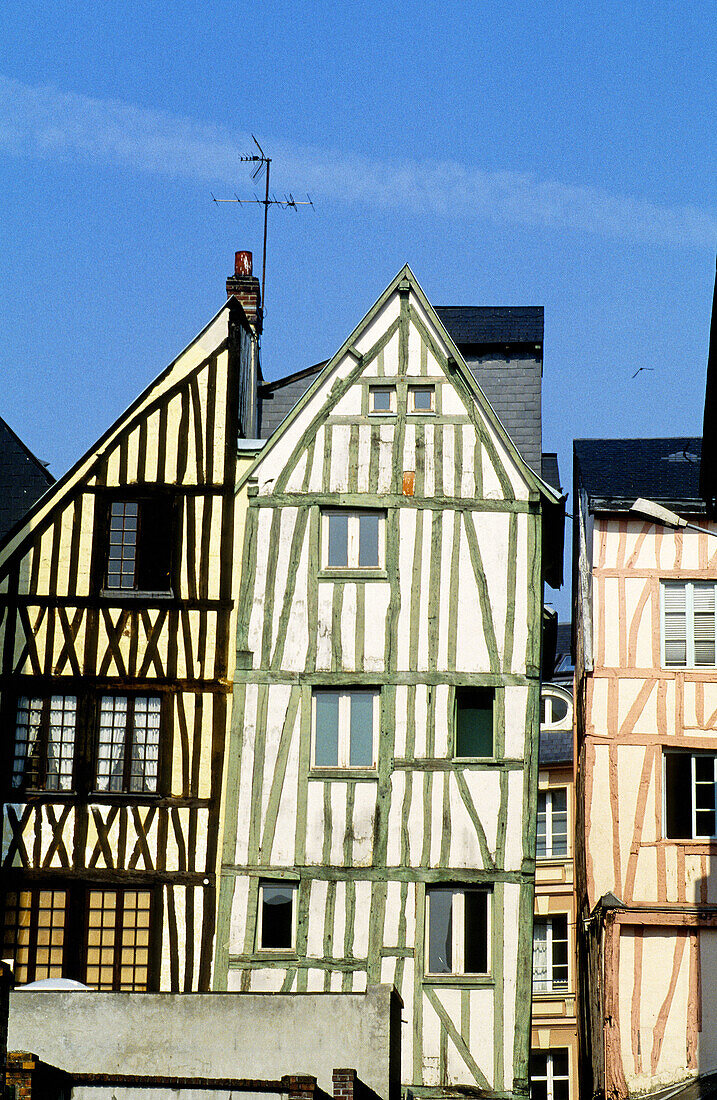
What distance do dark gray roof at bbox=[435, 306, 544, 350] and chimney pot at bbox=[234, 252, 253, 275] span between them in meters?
3.33

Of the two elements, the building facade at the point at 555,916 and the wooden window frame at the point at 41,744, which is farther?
the building facade at the point at 555,916

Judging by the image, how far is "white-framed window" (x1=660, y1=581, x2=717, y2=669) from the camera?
24.2 m

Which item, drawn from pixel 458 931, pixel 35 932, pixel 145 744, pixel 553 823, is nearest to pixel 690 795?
pixel 458 931

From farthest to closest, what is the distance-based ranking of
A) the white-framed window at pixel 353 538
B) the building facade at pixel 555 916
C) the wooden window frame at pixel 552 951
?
the wooden window frame at pixel 552 951
the building facade at pixel 555 916
the white-framed window at pixel 353 538

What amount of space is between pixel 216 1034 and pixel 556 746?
15070 mm

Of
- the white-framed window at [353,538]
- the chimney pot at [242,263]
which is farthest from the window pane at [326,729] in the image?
the chimney pot at [242,263]

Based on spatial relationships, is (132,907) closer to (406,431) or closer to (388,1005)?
(388,1005)

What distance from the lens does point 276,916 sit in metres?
21.7

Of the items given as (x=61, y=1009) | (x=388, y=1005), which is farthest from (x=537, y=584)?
(x=61, y=1009)

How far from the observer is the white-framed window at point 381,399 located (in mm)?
23484

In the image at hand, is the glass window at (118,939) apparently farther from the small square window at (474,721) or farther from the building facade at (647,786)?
the building facade at (647,786)

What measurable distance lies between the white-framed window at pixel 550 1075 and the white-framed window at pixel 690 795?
33.5 ft

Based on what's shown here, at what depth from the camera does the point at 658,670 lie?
24203 mm

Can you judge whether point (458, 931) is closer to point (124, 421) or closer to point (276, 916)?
point (276, 916)
